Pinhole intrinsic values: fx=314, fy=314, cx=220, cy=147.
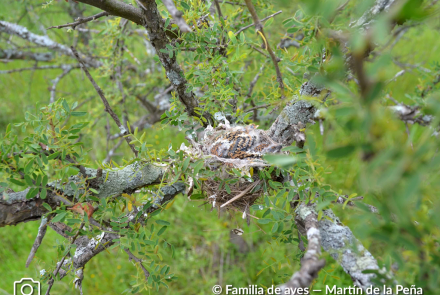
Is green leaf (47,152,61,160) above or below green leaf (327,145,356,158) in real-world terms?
above

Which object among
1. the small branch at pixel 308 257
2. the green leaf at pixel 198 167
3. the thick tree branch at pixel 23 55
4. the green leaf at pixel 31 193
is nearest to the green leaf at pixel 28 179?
the green leaf at pixel 31 193

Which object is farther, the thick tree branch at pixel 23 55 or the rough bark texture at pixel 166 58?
the thick tree branch at pixel 23 55

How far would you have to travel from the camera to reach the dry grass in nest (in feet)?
3.57

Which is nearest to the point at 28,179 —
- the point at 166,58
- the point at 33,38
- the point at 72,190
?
the point at 72,190

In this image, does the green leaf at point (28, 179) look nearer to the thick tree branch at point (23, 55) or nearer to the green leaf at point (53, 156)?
the green leaf at point (53, 156)

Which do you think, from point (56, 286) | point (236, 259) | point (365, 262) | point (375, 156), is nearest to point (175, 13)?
point (375, 156)

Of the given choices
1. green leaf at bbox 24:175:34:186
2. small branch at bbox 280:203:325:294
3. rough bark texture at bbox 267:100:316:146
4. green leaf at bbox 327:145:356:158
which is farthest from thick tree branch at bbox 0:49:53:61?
green leaf at bbox 327:145:356:158

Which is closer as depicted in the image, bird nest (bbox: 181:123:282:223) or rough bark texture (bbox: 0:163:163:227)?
rough bark texture (bbox: 0:163:163:227)

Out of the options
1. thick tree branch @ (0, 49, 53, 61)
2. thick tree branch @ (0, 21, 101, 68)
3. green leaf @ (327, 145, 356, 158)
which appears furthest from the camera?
thick tree branch @ (0, 49, 53, 61)

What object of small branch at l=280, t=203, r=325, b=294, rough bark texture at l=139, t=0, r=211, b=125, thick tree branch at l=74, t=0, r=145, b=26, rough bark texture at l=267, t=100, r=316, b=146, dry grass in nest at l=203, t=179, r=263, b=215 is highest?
thick tree branch at l=74, t=0, r=145, b=26

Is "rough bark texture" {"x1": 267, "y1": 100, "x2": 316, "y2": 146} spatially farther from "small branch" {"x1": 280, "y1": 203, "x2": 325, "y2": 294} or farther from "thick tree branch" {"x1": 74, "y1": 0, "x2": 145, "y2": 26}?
"thick tree branch" {"x1": 74, "y1": 0, "x2": 145, "y2": 26}

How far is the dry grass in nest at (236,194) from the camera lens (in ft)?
3.57

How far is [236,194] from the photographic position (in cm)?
112

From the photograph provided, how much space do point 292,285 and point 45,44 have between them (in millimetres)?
2386
